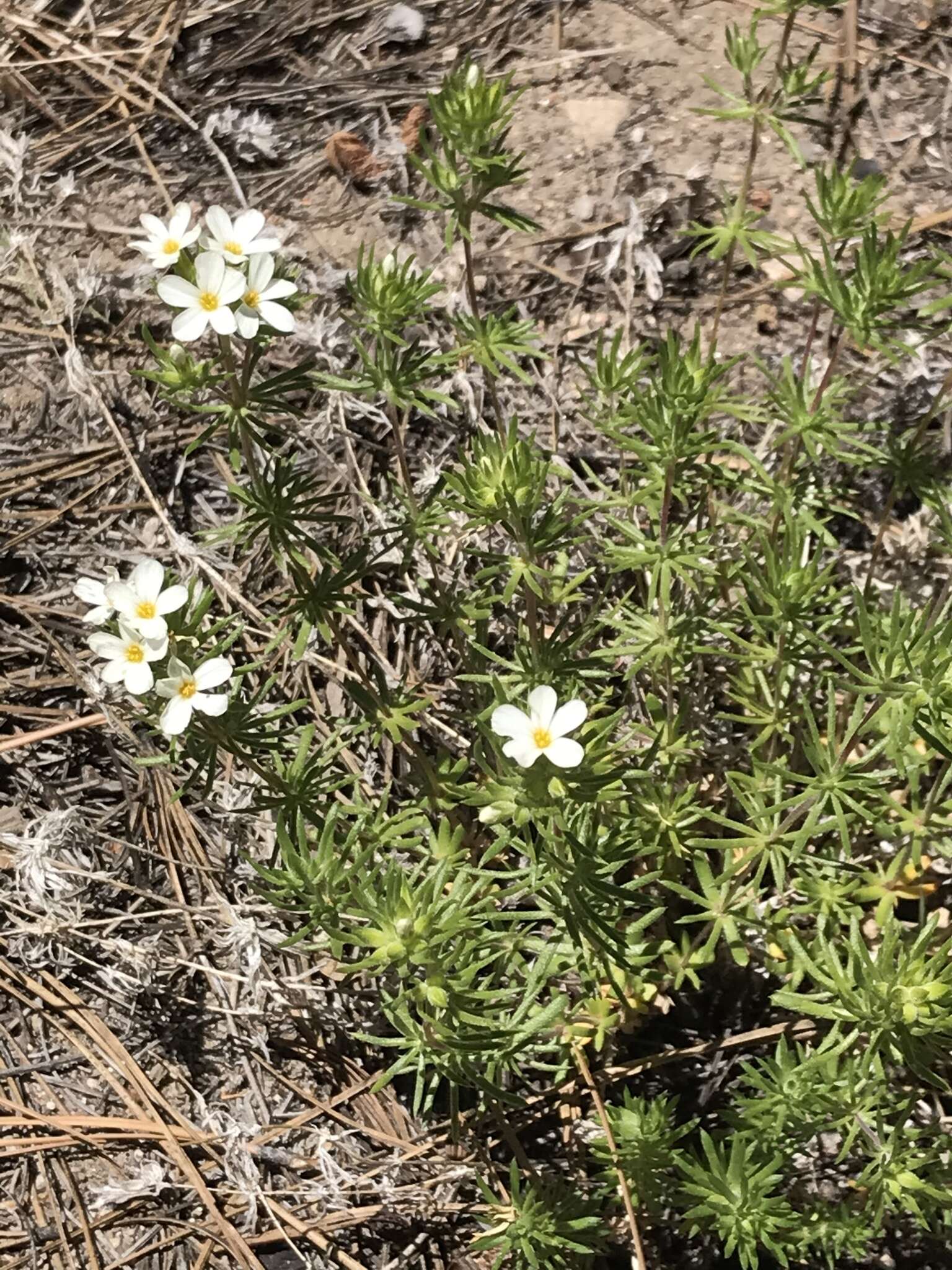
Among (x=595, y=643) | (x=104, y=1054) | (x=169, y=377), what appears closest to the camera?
(x=169, y=377)

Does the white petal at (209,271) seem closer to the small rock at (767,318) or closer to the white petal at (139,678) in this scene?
the white petal at (139,678)

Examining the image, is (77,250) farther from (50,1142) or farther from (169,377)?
(50,1142)

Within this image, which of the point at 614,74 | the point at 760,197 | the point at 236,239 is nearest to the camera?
the point at 236,239

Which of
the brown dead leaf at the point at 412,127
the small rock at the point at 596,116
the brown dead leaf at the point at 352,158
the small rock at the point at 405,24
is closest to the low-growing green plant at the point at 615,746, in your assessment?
the brown dead leaf at the point at 352,158

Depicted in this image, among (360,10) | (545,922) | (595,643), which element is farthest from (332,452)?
(360,10)

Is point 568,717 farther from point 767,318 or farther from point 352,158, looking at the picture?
point 352,158

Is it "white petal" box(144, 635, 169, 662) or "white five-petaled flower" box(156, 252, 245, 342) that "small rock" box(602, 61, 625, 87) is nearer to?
"white five-petaled flower" box(156, 252, 245, 342)

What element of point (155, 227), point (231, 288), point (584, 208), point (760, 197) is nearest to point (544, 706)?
point (231, 288)
